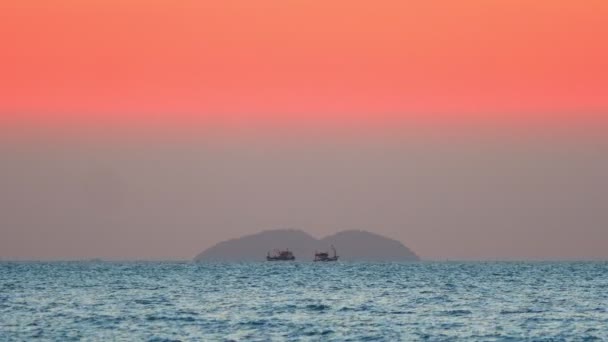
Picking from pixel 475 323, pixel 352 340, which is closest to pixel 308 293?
pixel 475 323

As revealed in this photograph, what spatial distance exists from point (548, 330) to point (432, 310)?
1697 cm

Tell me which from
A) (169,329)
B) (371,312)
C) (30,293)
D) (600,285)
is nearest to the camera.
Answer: (169,329)

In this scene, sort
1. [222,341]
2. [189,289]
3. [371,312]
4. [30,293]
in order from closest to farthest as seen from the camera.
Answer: [222,341]
[371,312]
[30,293]
[189,289]

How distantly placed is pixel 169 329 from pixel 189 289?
5076 centimetres

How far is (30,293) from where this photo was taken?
378 feet

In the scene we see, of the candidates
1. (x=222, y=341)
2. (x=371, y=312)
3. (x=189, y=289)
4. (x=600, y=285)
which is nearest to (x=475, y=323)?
(x=371, y=312)

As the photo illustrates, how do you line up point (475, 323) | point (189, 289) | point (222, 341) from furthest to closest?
point (189, 289) → point (475, 323) → point (222, 341)

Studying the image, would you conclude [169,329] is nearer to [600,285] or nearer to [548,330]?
[548,330]

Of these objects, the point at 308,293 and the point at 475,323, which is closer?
the point at 475,323

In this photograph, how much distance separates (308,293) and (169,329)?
4387 centimetres

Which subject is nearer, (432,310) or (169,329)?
(169,329)

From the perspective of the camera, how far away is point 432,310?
9162 centimetres

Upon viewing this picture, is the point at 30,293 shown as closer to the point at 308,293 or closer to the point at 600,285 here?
the point at 308,293

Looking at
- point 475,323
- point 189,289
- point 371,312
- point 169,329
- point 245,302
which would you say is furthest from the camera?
point 189,289
